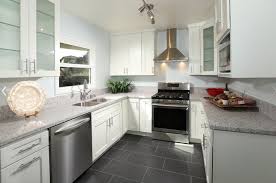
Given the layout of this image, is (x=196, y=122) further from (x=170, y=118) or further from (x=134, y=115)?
(x=134, y=115)

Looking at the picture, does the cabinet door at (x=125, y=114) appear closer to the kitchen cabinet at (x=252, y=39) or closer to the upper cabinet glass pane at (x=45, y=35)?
the upper cabinet glass pane at (x=45, y=35)

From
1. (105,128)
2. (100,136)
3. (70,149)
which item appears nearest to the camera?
(70,149)

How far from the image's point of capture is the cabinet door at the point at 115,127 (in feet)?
9.44

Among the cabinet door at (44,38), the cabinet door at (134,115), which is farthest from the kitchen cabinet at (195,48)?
the cabinet door at (44,38)

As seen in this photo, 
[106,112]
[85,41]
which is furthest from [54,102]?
[85,41]

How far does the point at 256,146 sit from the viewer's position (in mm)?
1289

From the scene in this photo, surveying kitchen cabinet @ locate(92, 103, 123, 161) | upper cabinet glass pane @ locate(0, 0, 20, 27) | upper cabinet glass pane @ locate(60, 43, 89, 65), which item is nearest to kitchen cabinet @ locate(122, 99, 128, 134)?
kitchen cabinet @ locate(92, 103, 123, 161)

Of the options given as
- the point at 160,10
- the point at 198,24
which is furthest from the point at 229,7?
the point at 198,24

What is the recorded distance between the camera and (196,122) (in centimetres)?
309

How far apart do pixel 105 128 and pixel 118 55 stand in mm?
2021

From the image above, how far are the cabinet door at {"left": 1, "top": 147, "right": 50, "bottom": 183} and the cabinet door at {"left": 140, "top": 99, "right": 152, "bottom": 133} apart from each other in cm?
214

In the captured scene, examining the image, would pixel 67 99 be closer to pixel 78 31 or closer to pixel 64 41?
pixel 64 41

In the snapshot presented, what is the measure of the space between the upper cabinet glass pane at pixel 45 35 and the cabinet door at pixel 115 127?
1.38 metres

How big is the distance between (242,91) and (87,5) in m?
2.65
